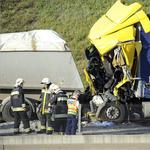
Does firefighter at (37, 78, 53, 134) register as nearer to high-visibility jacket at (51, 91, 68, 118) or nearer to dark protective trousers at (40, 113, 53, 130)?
dark protective trousers at (40, 113, 53, 130)

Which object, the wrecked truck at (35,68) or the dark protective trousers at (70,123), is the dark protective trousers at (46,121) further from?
the wrecked truck at (35,68)

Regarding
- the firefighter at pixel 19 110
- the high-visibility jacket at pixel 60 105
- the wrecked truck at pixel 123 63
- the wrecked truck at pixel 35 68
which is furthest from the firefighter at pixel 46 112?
the wrecked truck at pixel 123 63

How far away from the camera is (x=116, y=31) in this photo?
10.5 m

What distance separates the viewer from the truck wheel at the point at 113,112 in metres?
10.7

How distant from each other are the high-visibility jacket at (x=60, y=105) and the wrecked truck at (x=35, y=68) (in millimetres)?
2625

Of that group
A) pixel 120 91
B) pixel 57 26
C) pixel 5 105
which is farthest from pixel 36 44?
pixel 57 26

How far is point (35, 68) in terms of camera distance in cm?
1116

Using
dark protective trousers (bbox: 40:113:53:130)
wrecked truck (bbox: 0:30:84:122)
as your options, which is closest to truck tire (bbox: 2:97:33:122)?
wrecked truck (bbox: 0:30:84:122)

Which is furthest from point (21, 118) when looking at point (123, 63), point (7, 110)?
point (123, 63)

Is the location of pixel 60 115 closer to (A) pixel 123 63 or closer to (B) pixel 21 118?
(B) pixel 21 118

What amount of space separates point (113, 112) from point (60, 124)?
2933 millimetres

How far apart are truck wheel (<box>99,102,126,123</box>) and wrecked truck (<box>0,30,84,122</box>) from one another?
3.52 feet

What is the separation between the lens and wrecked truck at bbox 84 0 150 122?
409 inches

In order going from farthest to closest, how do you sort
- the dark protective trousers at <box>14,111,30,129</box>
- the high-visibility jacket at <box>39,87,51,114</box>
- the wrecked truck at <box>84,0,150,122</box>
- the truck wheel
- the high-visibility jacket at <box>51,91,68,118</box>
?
the truck wheel, the wrecked truck at <box>84,0,150,122</box>, the high-visibility jacket at <box>39,87,51,114</box>, the dark protective trousers at <box>14,111,30,129</box>, the high-visibility jacket at <box>51,91,68,118</box>
